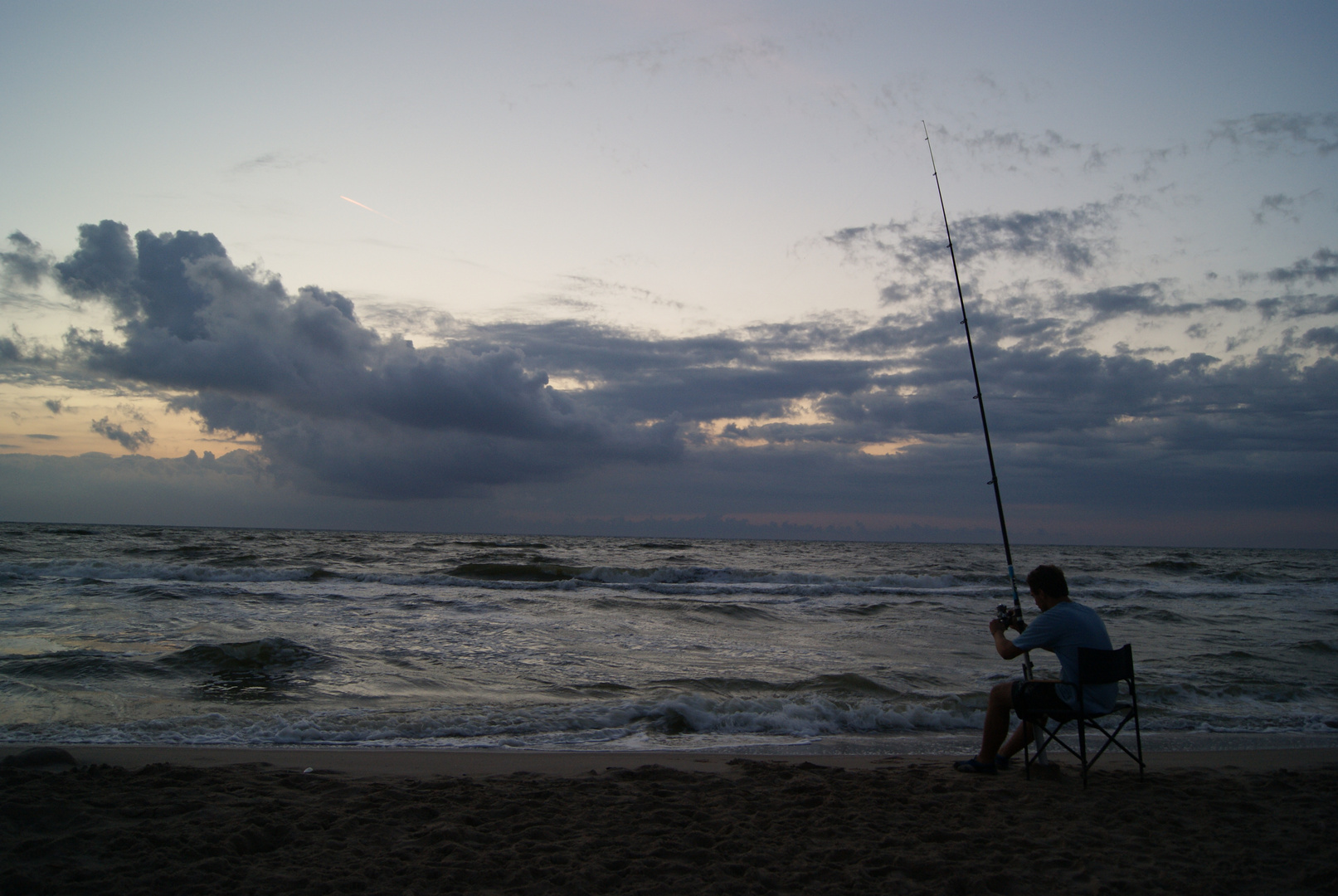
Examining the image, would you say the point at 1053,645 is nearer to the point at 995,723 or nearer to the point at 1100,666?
the point at 1100,666

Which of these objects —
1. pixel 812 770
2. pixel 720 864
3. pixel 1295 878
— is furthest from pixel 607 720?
pixel 1295 878

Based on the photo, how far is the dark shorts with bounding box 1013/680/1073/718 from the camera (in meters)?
4.54

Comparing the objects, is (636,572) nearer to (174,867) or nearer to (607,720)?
(607,720)

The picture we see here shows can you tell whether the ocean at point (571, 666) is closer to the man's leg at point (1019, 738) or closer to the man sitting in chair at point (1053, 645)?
the man's leg at point (1019, 738)

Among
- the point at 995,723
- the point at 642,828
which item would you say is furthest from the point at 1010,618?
the point at 642,828

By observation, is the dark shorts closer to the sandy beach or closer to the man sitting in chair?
the man sitting in chair

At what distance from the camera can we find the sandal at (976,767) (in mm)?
4883

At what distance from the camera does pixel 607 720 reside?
6.68 metres

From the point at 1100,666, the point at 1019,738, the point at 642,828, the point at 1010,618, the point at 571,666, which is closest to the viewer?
the point at 642,828

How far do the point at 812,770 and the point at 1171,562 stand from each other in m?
41.3

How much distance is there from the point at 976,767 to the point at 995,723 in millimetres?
355

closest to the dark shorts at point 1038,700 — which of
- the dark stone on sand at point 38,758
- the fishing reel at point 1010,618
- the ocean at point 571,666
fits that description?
the fishing reel at point 1010,618

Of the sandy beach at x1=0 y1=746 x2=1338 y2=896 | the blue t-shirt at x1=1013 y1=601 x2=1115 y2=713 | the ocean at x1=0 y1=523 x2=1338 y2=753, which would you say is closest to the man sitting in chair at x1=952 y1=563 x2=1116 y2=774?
the blue t-shirt at x1=1013 y1=601 x2=1115 y2=713

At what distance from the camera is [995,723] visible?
489 centimetres
